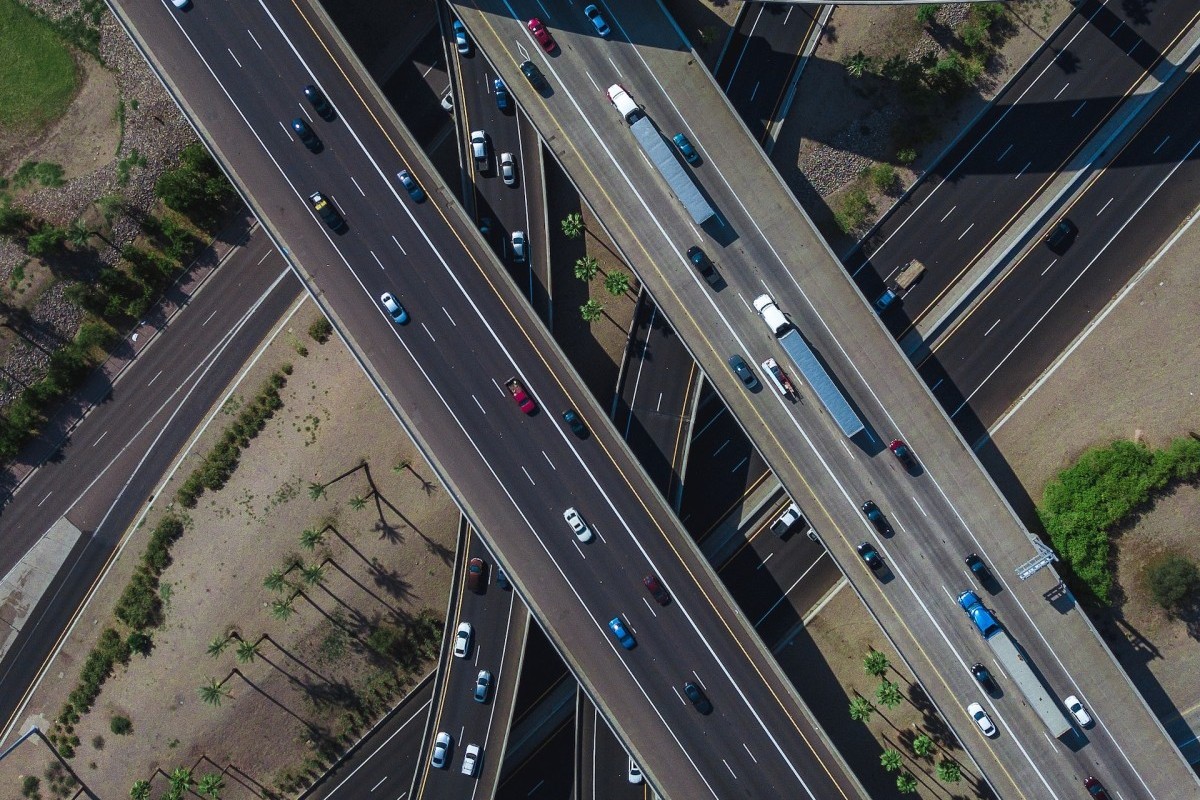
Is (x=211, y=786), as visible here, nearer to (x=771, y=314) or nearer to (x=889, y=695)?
(x=889, y=695)

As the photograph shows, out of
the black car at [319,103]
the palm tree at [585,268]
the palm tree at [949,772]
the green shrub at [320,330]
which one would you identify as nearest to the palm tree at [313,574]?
the green shrub at [320,330]

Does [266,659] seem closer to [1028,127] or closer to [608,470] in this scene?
[608,470]

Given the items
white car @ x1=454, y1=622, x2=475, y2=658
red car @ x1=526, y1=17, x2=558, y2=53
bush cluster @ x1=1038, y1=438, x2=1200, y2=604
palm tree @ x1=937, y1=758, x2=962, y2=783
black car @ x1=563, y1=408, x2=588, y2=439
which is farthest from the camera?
bush cluster @ x1=1038, y1=438, x2=1200, y2=604

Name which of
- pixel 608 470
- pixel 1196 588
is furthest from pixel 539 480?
pixel 1196 588

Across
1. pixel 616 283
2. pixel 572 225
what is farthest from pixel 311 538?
pixel 572 225

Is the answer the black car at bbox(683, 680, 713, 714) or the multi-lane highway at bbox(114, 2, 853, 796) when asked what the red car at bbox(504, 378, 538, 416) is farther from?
the black car at bbox(683, 680, 713, 714)

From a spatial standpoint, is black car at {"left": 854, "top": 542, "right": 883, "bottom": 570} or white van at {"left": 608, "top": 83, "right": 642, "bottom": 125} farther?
black car at {"left": 854, "top": 542, "right": 883, "bottom": 570}

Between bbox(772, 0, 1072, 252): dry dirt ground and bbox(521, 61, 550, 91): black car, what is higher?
bbox(521, 61, 550, 91): black car

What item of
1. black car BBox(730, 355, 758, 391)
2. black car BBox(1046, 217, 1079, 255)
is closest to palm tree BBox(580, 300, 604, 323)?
black car BBox(730, 355, 758, 391)

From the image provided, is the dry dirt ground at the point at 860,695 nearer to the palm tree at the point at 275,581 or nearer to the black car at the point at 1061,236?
the black car at the point at 1061,236
